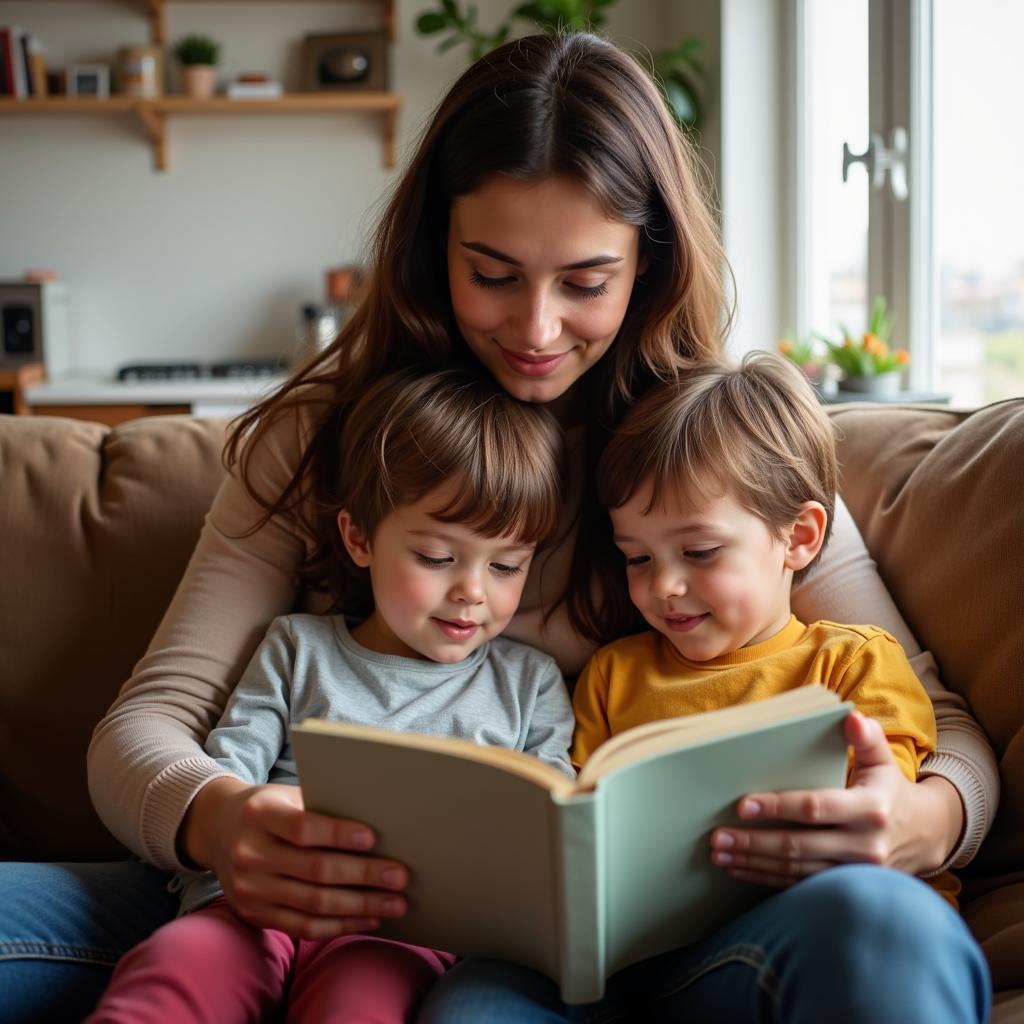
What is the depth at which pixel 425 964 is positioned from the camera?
109 cm

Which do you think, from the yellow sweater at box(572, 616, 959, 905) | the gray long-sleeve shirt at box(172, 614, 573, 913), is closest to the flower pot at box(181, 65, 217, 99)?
the gray long-sleeve shirt at box(172, 614, 573, 913)

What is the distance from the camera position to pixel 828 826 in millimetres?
999

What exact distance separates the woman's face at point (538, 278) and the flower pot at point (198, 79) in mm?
3089

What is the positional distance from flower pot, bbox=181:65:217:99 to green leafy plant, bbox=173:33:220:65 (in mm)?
18

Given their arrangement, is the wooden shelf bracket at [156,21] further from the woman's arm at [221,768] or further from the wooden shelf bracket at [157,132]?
the woman's arm at [221,768]

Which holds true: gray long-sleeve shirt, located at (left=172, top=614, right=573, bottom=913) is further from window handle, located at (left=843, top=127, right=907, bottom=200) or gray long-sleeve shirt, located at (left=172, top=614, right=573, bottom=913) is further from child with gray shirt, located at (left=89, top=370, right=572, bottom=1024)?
window handle, located at (left=843, top=127, right=907, bottom=200)

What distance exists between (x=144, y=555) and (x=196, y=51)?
305cm

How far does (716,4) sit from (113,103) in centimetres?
195

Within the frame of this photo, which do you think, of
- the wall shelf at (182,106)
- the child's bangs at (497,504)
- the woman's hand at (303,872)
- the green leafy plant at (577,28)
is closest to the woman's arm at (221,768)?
the woman's hand at (303,872)

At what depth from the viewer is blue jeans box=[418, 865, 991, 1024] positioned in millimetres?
838

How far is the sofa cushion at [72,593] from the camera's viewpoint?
1.49 m

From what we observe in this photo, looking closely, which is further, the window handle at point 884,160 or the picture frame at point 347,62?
the picture frame at point 347,62

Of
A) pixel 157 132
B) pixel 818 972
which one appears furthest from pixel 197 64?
pixel 818 972

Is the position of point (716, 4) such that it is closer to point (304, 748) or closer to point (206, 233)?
point (206, 233)
